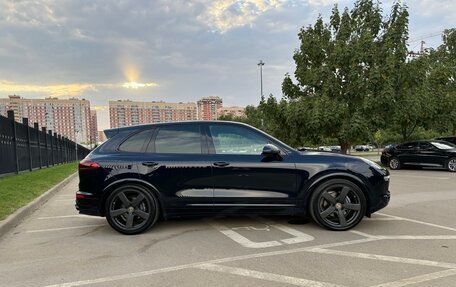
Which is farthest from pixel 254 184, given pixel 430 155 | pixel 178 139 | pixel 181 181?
pixel 430 155

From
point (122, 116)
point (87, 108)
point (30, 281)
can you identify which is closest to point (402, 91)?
point (30, 281)

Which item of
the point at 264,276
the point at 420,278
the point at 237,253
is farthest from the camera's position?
the point at 237,253

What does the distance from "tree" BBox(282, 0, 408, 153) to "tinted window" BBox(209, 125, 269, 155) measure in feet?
40.0

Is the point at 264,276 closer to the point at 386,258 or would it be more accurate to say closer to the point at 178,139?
the point at 386,258

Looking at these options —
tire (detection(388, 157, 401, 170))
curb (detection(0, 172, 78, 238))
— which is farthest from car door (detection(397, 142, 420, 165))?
curb (detection(0, 172, 78, 238))

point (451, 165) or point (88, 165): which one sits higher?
point (88, 165)

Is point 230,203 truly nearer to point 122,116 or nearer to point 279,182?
point 279,182

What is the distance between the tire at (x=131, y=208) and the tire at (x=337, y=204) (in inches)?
95.6

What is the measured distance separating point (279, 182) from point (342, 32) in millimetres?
15315

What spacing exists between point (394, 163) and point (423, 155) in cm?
150

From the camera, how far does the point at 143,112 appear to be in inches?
3125

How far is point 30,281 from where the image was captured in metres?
3.78

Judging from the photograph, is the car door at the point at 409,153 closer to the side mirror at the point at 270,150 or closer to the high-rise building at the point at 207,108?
the side mirror at the point at 270,150

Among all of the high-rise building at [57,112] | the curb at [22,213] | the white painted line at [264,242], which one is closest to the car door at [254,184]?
the white painted line at [264,242]
